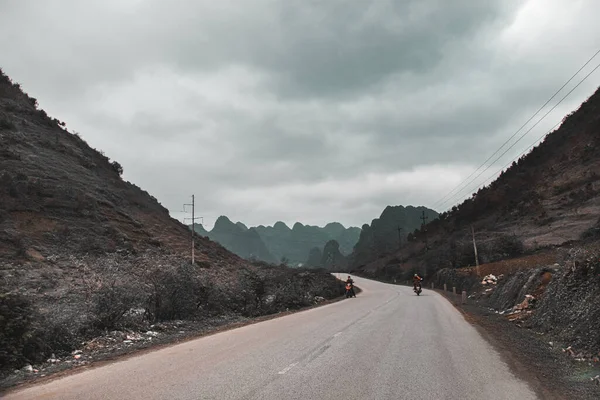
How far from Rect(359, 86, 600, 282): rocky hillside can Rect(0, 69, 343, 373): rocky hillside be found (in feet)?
77.7

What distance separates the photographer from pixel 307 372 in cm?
820

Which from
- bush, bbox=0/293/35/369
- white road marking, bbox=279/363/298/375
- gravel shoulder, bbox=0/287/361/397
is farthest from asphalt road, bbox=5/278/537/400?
bush, bbox=0/293/35/369

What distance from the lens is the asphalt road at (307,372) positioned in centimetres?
686

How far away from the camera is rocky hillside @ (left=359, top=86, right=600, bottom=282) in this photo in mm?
50375

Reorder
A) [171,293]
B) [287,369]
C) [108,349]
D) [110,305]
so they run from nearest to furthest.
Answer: [287,369] → [108,349] → [110,305] → [171,293]

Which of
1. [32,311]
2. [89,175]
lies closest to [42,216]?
[89,175]

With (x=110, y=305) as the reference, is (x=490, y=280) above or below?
below

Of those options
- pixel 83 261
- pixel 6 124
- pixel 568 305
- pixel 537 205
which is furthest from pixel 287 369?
pixel 537 205

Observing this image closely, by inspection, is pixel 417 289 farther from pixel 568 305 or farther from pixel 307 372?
pixel 307 372

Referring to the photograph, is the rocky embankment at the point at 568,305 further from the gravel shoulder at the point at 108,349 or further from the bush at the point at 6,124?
the bush at the point at 6,124

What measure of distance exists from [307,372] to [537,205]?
62412mm

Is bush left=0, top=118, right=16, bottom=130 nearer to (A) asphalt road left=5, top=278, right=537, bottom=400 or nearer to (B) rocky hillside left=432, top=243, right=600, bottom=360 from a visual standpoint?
(A) asphalt road left=5, top=278, right=537, bottom=400

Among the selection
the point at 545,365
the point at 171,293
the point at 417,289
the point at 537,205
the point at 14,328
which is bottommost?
the point at 545,365

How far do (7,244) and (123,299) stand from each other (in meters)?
Answer: 24.0
